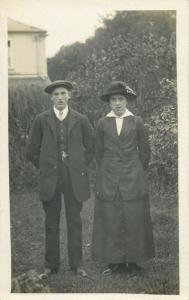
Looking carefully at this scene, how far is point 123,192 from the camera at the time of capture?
12.5ft

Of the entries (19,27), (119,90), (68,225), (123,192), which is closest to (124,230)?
(123,192)

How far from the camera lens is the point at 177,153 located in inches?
153

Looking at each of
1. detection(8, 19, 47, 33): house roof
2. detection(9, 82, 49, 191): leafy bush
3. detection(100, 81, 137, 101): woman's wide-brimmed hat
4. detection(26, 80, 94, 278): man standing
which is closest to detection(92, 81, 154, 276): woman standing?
detection(100, 81, 137, 101): woman's wide-brimmed hat

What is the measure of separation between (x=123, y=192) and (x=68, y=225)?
489 mm

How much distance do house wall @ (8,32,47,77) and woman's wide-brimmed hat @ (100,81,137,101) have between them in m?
0.52

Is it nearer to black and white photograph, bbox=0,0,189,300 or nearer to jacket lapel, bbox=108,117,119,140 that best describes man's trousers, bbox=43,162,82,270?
black and white photograph, bbox=0,0,189,300

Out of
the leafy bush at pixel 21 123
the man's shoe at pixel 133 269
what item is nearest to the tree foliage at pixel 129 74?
the leafy bush at pixel 21 123

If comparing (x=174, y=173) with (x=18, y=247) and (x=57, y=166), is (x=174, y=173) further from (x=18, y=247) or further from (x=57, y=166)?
(x=18, y=247)

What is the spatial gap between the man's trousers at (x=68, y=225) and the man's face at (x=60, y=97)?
1.43 feet

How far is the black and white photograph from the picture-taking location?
3.81 metres

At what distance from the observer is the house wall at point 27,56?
12.9ft

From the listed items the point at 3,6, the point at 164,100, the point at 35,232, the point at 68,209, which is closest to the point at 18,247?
the point at 35,232

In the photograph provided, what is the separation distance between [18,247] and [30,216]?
0.26 m

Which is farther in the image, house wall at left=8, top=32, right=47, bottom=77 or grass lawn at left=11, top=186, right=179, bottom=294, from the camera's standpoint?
house wall at left=8, top=32, right=47, bottom=77
